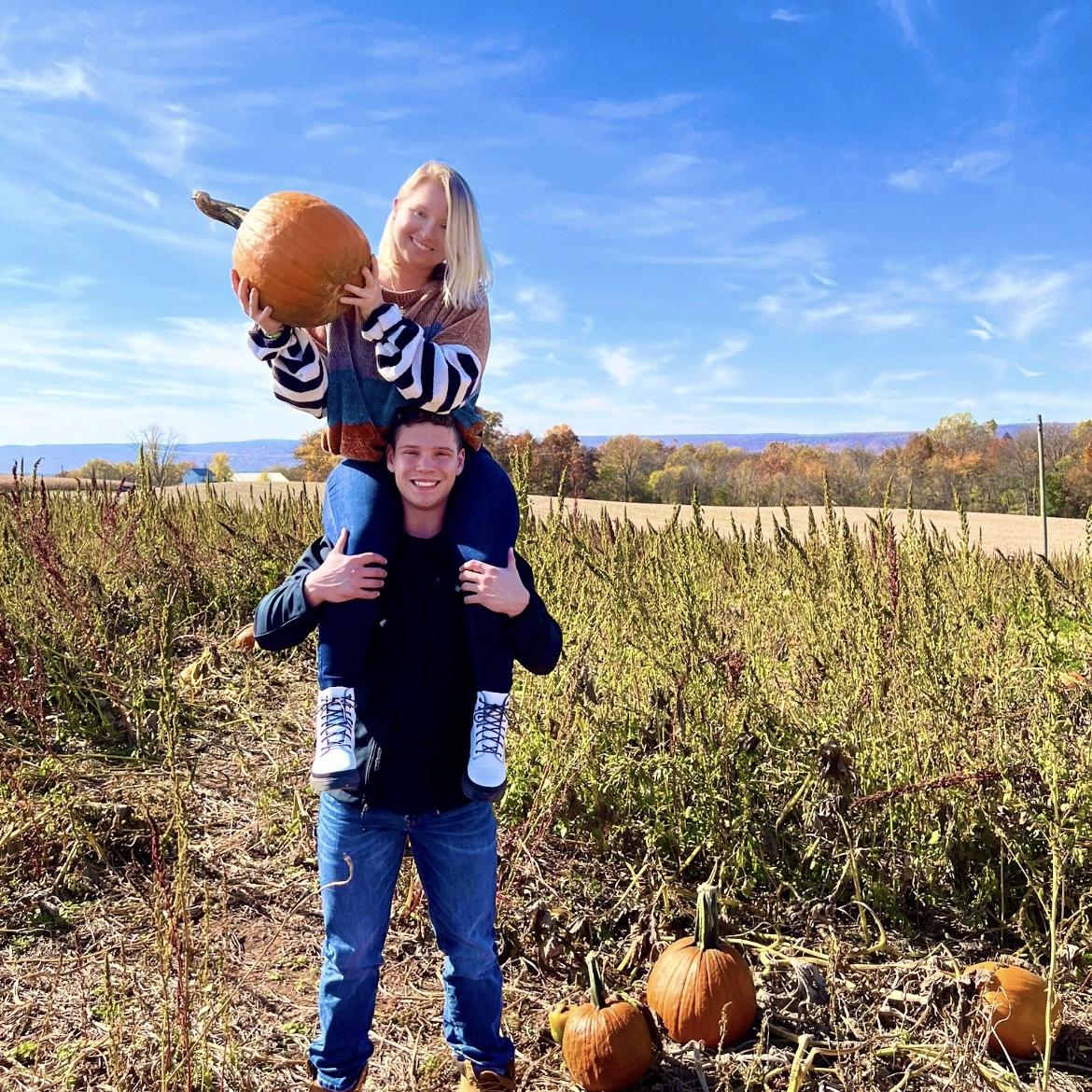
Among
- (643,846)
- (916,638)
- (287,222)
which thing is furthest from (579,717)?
(287,222)

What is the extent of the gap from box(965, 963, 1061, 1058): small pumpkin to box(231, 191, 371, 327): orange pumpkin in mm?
2388

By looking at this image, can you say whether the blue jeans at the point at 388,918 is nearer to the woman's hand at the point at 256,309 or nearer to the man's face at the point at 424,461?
the man's face at the point at 424,461

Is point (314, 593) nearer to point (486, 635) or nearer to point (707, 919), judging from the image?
point (486, 635)

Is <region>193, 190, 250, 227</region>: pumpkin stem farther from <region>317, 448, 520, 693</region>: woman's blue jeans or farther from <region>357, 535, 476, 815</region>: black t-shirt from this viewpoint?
<region>357, 535, 476, 815</region>: black t-shirt

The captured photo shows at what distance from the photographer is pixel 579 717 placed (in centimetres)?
292

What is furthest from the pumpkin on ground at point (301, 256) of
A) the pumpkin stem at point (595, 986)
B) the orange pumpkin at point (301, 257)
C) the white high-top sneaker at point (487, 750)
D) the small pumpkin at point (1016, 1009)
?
the small pumpkin at point (1016, 1009)

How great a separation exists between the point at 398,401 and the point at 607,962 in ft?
6.09

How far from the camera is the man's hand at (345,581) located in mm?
1938

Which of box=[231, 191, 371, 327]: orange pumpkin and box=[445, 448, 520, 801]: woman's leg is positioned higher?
box=[231, 191, 371, 327]: orange pumpkin

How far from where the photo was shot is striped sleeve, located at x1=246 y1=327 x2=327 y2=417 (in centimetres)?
204

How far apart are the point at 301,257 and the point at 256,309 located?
177mm

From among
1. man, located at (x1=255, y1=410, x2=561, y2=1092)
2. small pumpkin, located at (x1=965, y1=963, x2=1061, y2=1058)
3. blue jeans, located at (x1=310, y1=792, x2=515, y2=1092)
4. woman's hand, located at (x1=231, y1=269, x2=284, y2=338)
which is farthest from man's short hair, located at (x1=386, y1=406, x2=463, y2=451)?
small pumpkin, located at (x1=965, y1=963, x2=1061, y2=1058)

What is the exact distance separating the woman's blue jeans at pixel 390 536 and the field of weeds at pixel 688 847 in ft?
1.47

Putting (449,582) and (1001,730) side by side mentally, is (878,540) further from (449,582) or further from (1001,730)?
(449,582)
